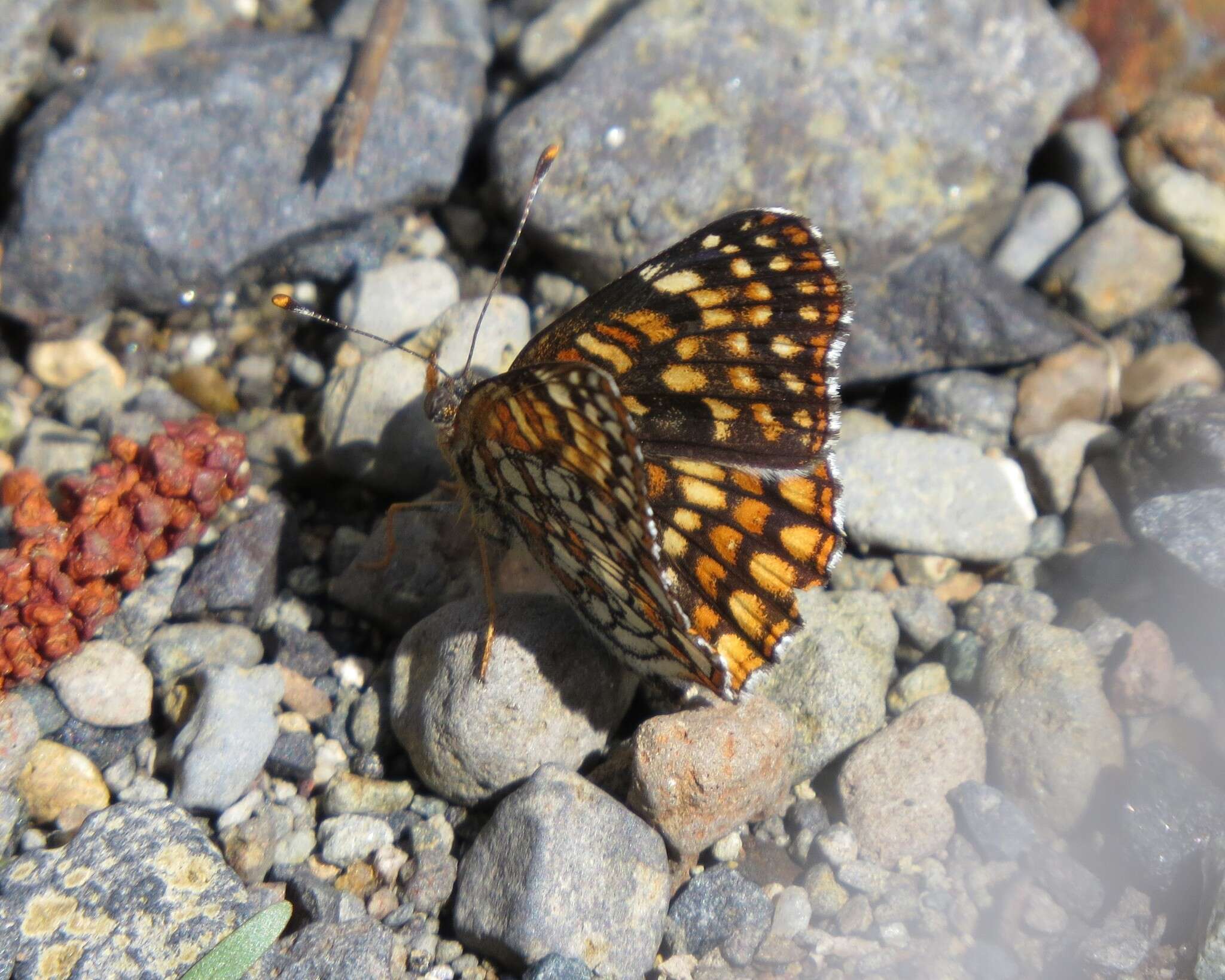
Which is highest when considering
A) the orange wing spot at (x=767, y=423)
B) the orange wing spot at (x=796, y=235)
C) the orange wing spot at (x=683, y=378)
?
the orange wing spot at (x=796, y=235)

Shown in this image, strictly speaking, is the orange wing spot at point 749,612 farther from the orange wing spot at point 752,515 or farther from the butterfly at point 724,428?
the orange wing spot at point 752,515

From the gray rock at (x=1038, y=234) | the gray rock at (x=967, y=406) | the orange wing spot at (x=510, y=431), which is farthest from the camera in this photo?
the gray rock at (x=1038, y=234)

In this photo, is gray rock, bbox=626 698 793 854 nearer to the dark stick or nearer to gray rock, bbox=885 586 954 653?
gray rock, bbox=885 586 954 653

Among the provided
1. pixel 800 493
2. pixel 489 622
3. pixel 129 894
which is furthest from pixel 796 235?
pixel 129 894


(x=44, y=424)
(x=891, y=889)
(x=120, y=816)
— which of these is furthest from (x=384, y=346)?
(x=891, y=889)

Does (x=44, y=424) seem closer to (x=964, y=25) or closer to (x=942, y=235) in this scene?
(x=942, y=235)

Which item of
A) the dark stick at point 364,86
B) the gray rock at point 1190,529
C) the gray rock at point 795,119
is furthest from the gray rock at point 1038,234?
the dark stick at point 364,86
